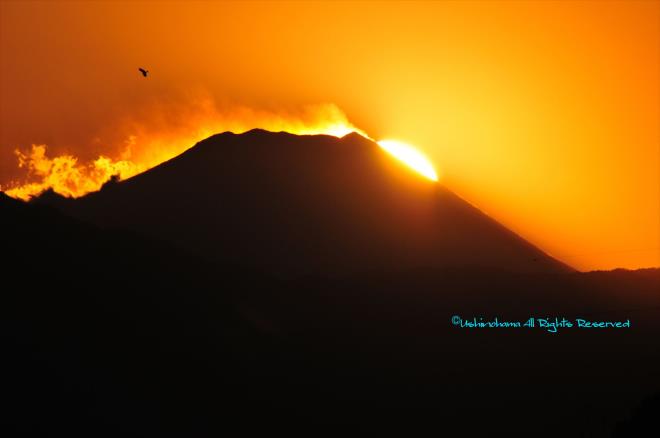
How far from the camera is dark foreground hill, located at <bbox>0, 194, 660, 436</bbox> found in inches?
3949

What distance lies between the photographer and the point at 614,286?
17388 centimetres

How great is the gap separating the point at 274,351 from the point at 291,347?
524 centimetres

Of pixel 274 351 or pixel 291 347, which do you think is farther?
pixel 291 347

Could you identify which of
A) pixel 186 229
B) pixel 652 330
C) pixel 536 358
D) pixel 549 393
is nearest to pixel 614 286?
pixel 652 330

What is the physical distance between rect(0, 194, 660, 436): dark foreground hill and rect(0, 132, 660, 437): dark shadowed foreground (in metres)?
0.29

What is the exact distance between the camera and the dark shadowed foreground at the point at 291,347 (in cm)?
10069

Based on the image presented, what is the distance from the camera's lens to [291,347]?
12950 cm

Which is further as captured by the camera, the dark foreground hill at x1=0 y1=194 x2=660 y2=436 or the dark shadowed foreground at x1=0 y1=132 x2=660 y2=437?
the dark shadowed foreground at x1=0 y1=132 x2=660 y2=437

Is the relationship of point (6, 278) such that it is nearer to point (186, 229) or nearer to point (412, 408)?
point (412, 408)

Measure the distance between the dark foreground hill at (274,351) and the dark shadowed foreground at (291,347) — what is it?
0.29 m

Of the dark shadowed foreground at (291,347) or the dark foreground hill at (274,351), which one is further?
the dark shadowed foreground at (291,347)

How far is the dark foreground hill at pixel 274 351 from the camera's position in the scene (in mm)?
100312

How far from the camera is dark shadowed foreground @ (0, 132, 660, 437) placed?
100688mm

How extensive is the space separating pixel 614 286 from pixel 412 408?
→ 69475mm
